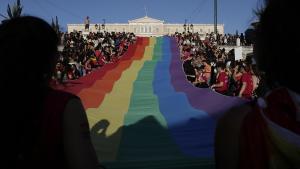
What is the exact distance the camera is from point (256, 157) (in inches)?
57.2

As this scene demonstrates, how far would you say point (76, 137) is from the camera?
5.54 ft

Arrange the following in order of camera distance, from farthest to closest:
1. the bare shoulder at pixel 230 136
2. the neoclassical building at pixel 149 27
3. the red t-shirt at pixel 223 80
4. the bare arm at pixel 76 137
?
1. the neoclassical building at pixel 149 27
2. the red t-shirt at pixel 223 80
3. the bare arm at pixel 76 137
4. the bare shoulder at pixel 230 136

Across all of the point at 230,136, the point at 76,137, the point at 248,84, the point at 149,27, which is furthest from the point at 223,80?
the point at 149,27

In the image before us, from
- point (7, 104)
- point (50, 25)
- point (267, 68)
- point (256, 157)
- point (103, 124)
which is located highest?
point (50, 25)

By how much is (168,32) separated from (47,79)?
7770cm

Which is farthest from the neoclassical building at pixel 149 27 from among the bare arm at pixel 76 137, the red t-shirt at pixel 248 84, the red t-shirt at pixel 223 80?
the bare arm at pixel 76 137

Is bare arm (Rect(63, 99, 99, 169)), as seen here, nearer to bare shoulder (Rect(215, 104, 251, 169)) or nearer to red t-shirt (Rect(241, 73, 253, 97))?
bare shoulder (Rect(215, 104, 251, 169))

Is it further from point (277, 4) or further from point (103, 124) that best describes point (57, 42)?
point (103, 124)

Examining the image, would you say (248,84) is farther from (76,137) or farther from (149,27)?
(149,27)

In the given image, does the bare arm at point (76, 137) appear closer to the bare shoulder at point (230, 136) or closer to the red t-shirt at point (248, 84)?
the bare shoulder at point (230, 136)

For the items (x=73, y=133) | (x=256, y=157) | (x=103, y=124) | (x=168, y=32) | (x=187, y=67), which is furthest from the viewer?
(x=168, y=32)

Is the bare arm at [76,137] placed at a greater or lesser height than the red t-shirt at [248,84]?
greater

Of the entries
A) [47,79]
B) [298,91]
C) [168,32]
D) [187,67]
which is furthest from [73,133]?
[168,32]

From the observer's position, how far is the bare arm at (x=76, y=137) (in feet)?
5.51
